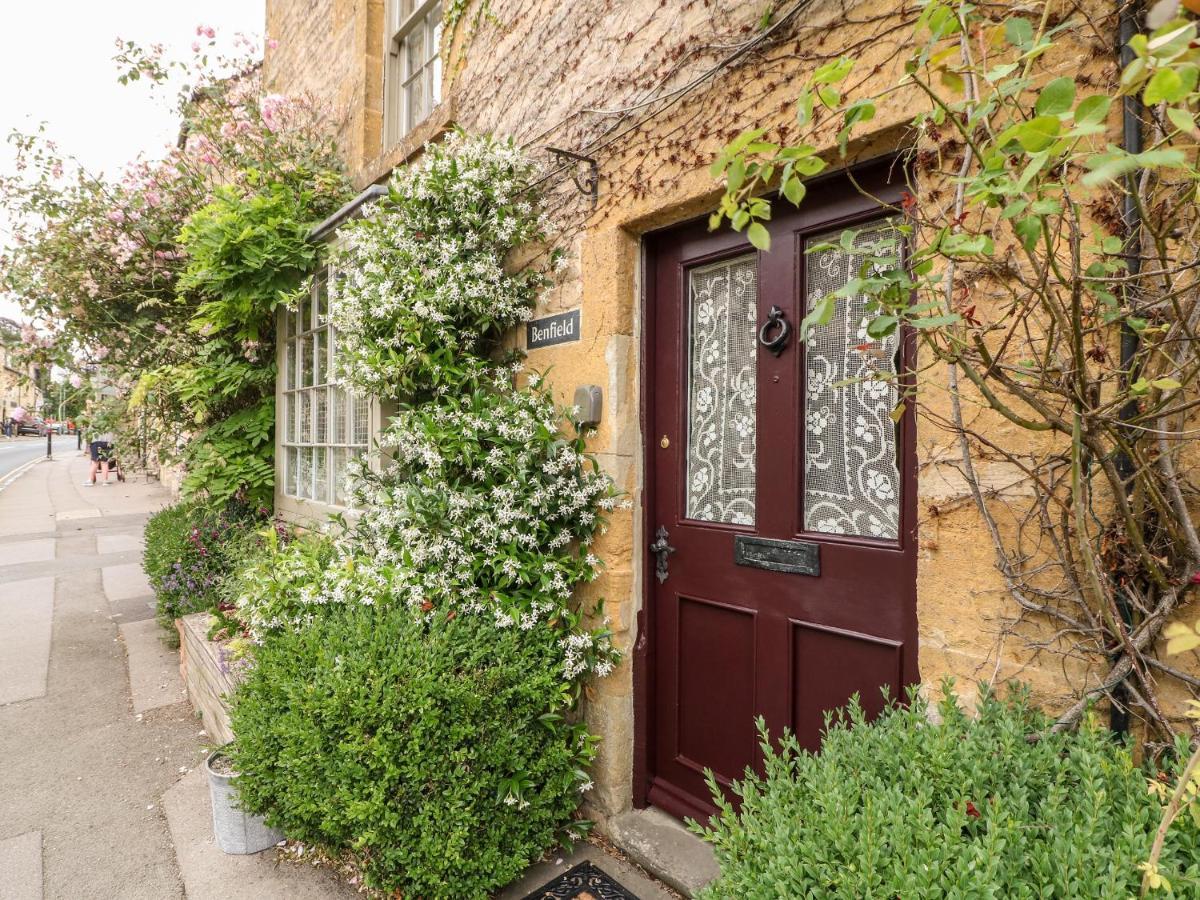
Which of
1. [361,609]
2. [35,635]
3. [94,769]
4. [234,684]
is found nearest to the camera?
[361,609]

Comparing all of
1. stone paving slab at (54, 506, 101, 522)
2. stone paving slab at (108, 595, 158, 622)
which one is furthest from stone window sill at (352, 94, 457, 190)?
stone paving slab at (54, 506, 101, 522)

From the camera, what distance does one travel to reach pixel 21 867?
2.68m

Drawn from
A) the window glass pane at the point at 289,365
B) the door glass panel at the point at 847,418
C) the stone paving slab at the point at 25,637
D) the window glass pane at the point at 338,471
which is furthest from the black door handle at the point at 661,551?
the stone paving slab at the point at 25,637

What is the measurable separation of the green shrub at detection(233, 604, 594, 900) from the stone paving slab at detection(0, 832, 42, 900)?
91 centimetres

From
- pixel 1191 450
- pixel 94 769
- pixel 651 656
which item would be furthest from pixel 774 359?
pixel 94 769

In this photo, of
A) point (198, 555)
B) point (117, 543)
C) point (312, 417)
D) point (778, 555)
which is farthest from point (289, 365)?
point (117, 543)

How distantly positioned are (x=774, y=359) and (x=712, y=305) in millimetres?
411

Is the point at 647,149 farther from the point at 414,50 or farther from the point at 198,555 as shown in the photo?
the point at 198,555

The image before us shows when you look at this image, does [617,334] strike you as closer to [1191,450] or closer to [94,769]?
[1191,450]

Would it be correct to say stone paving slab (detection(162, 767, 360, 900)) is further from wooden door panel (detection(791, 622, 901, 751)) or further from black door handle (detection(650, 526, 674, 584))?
wooden door panel (detection(791, 622, 901, 751))

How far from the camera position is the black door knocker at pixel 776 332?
239 cm

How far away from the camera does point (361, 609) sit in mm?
2633

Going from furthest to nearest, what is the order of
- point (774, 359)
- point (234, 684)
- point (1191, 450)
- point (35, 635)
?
1. point (35, 635)
2. point (234, 684)
3. point (774, 359)
4. point (1191, 450)

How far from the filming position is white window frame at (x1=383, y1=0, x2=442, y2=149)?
4.53m
